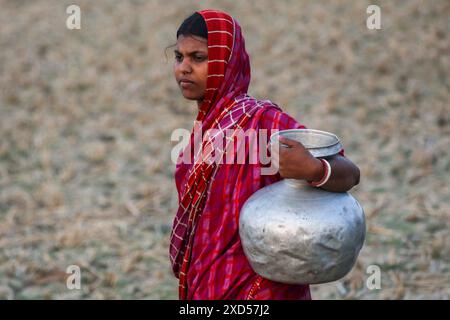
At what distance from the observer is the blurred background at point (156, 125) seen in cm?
557

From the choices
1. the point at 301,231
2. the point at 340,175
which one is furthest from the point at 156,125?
the point at 301,231

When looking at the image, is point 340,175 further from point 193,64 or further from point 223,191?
point 193,64

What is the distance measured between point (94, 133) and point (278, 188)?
6.14m

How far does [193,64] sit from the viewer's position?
2883mm

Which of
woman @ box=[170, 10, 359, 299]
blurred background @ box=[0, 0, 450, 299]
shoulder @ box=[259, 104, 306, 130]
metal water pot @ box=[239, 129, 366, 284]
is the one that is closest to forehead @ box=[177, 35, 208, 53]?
woman @ box=[170, 10, 359, 299]

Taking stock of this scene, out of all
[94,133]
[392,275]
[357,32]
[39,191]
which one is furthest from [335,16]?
[392,275]

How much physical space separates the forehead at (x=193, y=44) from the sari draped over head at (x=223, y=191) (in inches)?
0.9

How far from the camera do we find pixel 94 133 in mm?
8516

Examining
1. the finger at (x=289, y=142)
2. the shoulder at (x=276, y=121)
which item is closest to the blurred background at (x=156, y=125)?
the shoulder at (x=276, y=121)

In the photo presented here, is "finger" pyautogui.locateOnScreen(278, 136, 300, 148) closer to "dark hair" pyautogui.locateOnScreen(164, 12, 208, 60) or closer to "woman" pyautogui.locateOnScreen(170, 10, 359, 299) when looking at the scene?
"woman" pyautogui.locateOnScreen(170, 10, 359, 299)

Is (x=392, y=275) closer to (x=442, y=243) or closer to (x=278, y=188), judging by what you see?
(x=442, y=243)

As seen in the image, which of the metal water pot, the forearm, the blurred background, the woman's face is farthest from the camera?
the blurred background

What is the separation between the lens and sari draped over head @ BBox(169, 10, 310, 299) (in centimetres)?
277

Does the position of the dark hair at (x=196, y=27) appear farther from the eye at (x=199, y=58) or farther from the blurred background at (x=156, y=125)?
the blurred background at (x=156, y=125)
